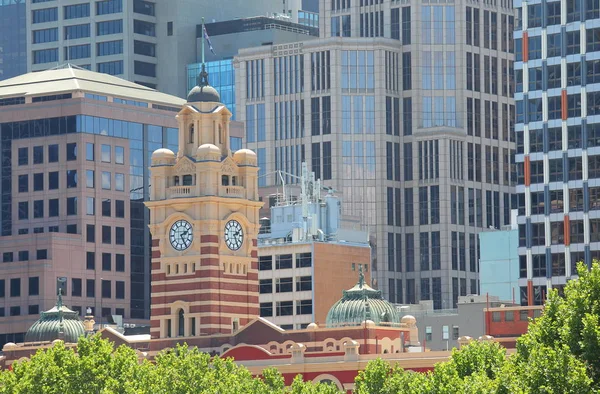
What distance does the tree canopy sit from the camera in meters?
117

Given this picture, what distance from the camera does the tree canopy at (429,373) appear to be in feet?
384

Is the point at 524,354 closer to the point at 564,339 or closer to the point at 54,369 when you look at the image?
the point at 564,339

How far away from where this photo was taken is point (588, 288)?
120312 mm

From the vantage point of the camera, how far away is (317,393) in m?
164

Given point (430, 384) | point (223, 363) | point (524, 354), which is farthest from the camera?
point (223, 363)

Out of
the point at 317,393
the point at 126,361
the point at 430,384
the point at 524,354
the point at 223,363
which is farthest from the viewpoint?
the point at 223,363

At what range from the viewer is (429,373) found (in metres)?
148

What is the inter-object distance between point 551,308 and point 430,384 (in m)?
19.8

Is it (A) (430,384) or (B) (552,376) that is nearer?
(B) (552,376)

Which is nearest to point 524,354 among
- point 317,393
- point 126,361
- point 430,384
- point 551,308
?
point 551,308

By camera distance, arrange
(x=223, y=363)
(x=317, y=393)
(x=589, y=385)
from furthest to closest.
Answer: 1. (x=223, y=363)
2. (x=317, y=393)
3. (x=589, y=385)

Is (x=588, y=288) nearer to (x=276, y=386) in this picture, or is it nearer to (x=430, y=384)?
(x=430, y=384)

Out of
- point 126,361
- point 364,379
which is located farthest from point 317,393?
point 126,361

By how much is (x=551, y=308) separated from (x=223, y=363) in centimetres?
6756
